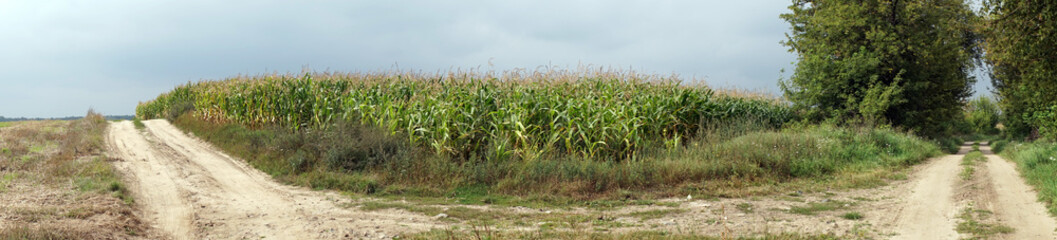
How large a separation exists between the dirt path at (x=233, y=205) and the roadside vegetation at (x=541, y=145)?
2.68 feet

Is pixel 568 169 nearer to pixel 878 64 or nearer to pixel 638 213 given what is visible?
pixel 638 213

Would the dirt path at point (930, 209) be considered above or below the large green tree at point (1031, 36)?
below

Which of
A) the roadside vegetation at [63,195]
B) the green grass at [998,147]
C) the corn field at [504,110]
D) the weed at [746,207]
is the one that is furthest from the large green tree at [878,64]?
the roadside vegetation at [63,195]

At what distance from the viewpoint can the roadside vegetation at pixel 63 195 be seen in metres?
7.15

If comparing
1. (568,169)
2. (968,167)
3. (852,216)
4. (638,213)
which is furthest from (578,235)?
(968,167)

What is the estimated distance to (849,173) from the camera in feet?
42.1

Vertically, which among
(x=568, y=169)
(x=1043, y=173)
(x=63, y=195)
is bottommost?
(x=1043, y=173)

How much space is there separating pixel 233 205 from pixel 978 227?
37.3 ft

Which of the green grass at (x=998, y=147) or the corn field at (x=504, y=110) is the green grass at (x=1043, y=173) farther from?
the green grass at (x=998, y=147)

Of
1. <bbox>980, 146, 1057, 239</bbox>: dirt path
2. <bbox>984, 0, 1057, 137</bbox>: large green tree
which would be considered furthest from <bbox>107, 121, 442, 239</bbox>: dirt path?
<bbox>984, 0, 1057, 137</bbox>: large green tree

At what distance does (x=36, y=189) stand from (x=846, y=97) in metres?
25.7

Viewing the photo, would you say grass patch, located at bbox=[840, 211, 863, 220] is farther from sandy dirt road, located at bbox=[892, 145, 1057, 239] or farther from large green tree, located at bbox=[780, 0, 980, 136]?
large green tree, located at bbox=[780, 0, 980, 136]

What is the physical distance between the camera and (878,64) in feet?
80.8

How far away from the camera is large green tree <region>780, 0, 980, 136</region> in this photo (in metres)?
23.9
